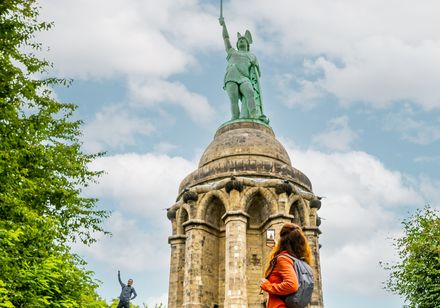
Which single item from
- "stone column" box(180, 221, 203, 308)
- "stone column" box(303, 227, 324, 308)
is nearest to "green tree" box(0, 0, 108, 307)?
"stone column" box(180, 221, 203, 308)

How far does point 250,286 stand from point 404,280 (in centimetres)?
569

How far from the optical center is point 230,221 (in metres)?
15.2

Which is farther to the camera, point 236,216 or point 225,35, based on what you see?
point 225,35

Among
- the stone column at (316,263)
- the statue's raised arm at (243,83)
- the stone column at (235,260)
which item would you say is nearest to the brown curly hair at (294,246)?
the stone column at (235,260)

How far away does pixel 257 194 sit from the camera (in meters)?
16.0

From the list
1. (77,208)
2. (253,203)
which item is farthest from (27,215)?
(253,203)

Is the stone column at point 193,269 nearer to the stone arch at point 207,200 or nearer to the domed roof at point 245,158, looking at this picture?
the stone arch at point 207,200

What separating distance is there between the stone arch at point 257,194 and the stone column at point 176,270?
9.23ft

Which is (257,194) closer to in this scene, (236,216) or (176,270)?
(236,216)

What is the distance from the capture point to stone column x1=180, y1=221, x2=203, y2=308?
48.0ft

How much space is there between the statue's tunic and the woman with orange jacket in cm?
1611

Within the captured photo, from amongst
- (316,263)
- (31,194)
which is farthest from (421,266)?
(31,194)

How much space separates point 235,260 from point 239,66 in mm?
8789

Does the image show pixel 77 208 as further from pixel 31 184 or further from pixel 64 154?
pixel 31 184
